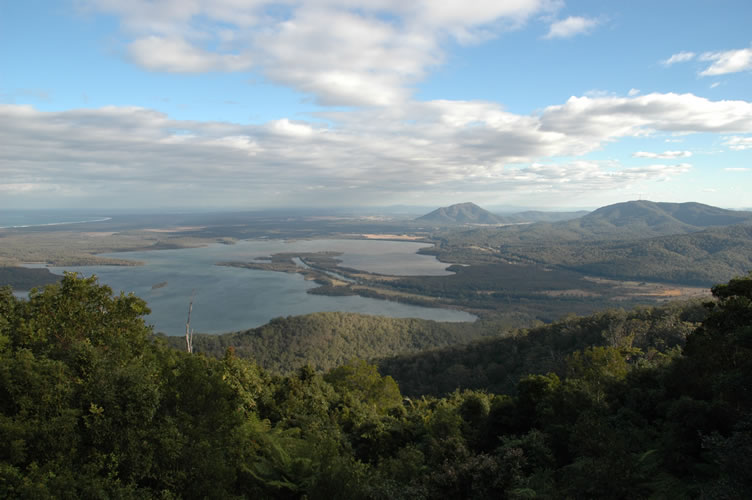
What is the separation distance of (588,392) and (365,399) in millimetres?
18090

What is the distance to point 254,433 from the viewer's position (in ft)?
53.6

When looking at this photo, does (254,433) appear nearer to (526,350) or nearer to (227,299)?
(526,350)

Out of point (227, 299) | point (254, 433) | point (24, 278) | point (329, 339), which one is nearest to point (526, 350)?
point (329, 339)

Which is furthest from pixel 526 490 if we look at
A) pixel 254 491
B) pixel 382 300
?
pixel 382 300

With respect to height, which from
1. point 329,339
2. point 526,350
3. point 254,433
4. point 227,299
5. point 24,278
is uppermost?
point 254,433

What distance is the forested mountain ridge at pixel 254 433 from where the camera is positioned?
911 centimetres

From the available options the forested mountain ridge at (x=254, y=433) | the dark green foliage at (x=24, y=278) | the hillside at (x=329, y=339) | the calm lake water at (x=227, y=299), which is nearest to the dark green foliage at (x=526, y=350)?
the hillside at (x=329, y=339)

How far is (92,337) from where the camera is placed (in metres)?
13.6

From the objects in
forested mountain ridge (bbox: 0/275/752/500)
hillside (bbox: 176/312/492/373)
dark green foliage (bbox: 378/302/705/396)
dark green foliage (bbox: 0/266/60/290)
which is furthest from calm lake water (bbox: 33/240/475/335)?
forested mountain ridge (bbox: 0/275/752/500)

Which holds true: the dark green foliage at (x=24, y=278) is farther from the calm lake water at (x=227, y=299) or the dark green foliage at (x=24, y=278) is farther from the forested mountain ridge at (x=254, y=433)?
the forested mountain ridge at (x=254, y=433)

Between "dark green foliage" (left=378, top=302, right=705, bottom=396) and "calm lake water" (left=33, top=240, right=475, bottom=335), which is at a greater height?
"dark green foliage" (left=378, top=302, right=705, bottom=396)

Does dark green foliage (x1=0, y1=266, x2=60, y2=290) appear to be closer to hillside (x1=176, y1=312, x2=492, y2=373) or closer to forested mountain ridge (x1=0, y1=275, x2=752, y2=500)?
hillside (x1=176, y1=312, x2=492, y2=373)

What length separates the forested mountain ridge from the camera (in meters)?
9.11

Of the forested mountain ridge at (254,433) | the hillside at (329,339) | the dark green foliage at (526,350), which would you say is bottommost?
the hillside at (329,339)
